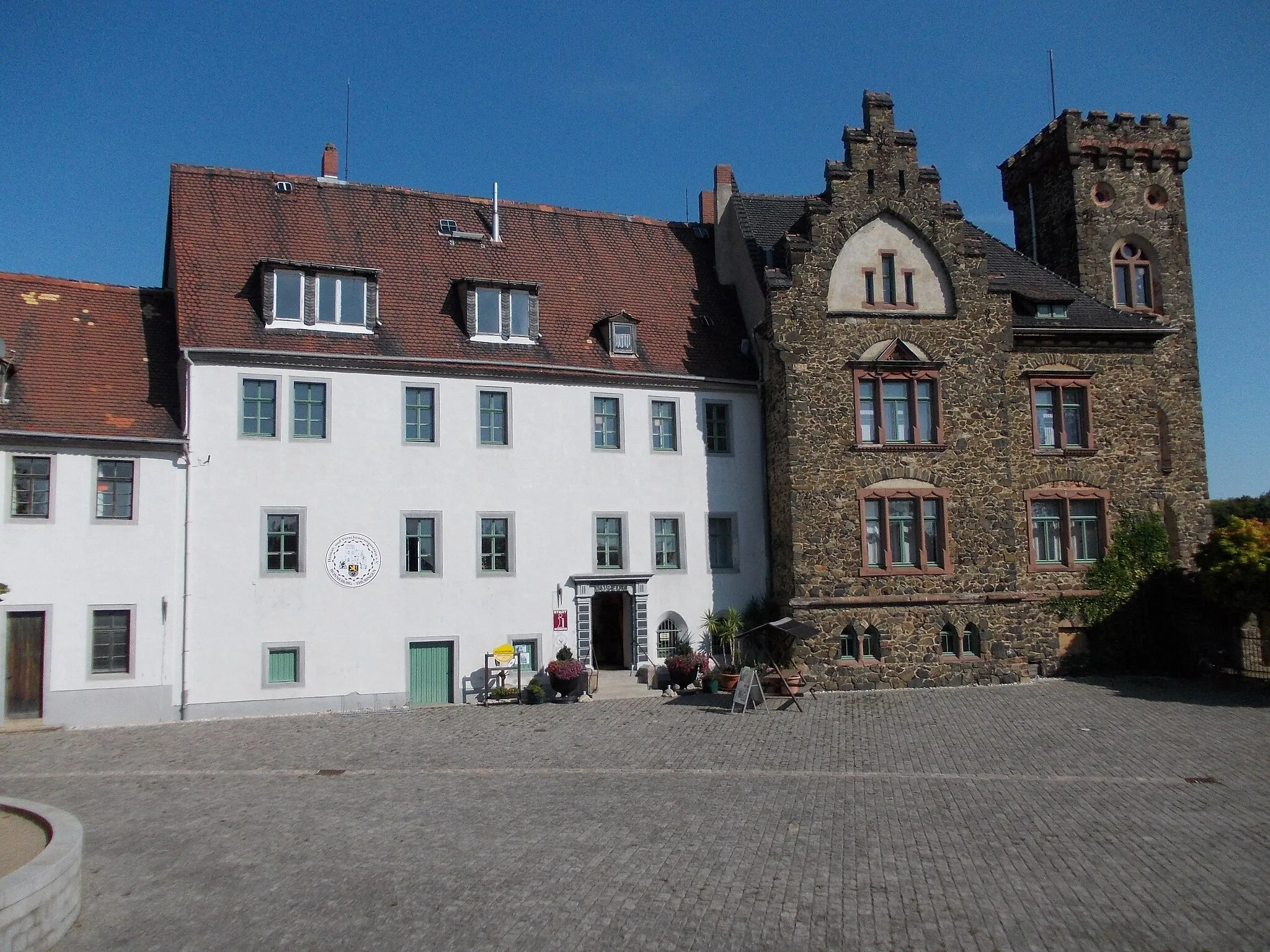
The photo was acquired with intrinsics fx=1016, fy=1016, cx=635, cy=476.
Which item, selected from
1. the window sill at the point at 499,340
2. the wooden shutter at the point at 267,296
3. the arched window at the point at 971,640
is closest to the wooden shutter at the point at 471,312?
the window sill at the point at 499,340

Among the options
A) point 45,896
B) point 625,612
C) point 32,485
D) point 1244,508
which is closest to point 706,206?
point 625,612

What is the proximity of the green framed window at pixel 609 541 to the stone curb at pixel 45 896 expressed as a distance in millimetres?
16552

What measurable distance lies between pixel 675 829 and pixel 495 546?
1306 cm

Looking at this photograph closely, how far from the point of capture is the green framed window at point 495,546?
25219 millimetres

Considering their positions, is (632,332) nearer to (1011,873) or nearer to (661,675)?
(661,675)

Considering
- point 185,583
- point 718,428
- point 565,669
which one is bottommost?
point 565,669

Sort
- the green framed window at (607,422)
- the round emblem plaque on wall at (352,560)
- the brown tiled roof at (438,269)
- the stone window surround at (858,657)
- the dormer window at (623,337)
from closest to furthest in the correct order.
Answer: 1. the round emblem plaque on wall at (352,560)
2. the brown tiled roof at (438,269)
3. the stone window surround at (858,657)
4. the green framed window at (607,422)
5. the dormer window at (623,337)

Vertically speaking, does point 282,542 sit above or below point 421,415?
below

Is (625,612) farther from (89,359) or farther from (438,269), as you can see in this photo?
(89,359)

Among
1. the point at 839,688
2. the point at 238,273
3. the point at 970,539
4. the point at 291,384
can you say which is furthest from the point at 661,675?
the point at 238,273

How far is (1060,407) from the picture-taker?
28.6 m

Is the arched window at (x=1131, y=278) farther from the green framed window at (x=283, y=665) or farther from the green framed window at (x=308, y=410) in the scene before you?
the green framed window at (x=283, y=665)

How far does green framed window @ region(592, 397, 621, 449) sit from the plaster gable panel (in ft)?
20.6

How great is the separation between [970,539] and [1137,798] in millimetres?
12208
